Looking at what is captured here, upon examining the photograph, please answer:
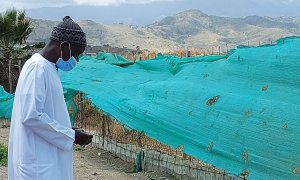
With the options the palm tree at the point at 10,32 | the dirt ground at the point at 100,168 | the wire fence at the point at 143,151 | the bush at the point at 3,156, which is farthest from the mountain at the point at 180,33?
the bush at the point at 3,156

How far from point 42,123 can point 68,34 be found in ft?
1.61

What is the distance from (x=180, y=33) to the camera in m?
90.4

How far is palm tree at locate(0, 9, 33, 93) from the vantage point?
1495 cm

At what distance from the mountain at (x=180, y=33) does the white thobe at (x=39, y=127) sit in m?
50.9

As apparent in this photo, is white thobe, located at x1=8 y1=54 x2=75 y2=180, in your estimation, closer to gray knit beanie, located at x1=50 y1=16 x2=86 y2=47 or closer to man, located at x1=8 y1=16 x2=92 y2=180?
man, located at x1=8 y1=16 x2=92 y2=180

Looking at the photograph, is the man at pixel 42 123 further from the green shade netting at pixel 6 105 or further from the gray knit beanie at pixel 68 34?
the green shade netting at pixel 6 105

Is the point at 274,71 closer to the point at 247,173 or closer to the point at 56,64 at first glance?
the point at 247,173

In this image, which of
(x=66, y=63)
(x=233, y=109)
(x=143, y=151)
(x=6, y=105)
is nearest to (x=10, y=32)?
(x=6, y=105)

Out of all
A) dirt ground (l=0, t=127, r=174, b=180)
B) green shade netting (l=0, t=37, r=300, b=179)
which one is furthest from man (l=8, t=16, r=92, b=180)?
dirt ground (l=0, t=127, r=174, b=180)

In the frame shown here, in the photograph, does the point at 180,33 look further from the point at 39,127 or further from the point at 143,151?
the point at 39,127

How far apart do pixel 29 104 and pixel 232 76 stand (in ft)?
9.24

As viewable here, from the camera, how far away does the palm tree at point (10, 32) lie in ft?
49.0

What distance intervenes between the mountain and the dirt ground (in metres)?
45.2

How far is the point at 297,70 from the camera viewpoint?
164 inches
